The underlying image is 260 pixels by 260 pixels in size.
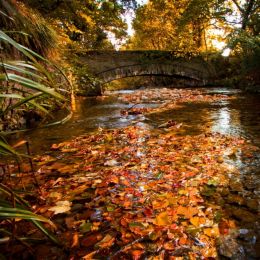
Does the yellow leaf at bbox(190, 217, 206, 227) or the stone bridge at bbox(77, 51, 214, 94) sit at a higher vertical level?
the stone bridge at bbox(77, 51, 214, 94)

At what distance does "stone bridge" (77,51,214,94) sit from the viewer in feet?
41.1

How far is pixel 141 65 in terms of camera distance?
46.6 ft

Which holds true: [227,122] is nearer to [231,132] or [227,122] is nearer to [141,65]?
[231,132]

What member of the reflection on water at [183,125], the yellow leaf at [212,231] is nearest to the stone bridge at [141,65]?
the reflection on water at [183,125]

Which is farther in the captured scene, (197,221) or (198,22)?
(198,22)

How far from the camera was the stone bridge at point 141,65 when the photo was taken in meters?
12.5

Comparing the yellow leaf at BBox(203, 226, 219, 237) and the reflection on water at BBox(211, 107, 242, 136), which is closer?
the yellow leaf at BBox(203, 226, 219, 237)

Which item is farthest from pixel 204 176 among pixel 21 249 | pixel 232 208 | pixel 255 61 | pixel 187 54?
pixel 187 54

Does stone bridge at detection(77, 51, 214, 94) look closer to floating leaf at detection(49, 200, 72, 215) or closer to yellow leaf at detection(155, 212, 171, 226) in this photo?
floating leaf at detection(49, 200, 72, 215)

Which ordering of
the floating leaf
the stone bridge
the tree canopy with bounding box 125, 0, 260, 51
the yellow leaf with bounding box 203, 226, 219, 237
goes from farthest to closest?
the stone bridge
the tree canopy with bounding box 125, 0, 260, 51
the floating leaf
the yellow leaf with bounding box 203, 226, 219, 237

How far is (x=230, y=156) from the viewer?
2.50 meters

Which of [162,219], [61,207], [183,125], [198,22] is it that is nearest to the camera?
[162,219]

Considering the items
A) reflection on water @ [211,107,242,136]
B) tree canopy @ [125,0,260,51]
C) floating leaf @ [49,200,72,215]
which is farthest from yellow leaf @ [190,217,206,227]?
tree canopy @ [125,0,260,51]

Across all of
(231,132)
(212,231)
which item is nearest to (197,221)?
(212,231)
